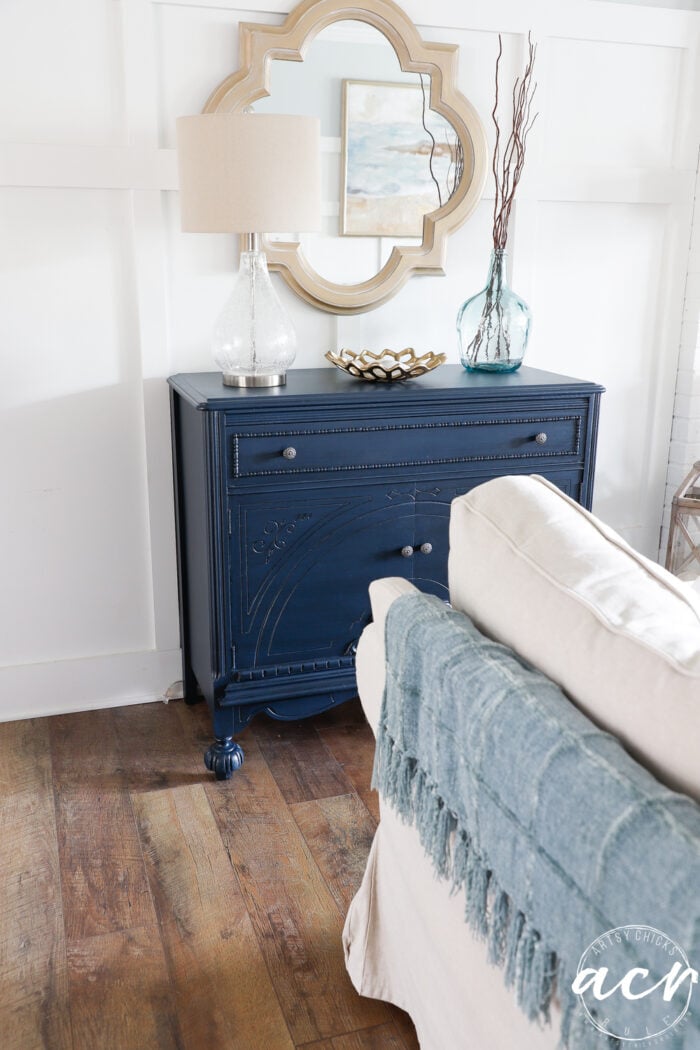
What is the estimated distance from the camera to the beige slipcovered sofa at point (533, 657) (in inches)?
35.2

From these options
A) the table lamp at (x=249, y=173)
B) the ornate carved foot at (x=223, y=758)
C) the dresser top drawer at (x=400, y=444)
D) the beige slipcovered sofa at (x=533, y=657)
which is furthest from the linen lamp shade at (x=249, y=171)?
the ornate carved foot at (x=223, y=758)

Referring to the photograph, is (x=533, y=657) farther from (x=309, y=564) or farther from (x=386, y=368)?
(x=386, y=368)

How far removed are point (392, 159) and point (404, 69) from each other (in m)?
0.23

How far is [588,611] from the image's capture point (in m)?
0.99

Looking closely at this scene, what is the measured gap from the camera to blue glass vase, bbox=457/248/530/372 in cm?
252

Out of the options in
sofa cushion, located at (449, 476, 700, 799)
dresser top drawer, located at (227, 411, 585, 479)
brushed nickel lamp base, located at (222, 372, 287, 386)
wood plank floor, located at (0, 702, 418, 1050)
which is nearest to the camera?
sofa cushion, located at (449, 476, 700, 799)

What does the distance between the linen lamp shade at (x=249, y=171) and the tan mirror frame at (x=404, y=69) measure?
380mm

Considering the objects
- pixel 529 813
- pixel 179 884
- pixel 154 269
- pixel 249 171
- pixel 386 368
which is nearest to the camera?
pixel 529 813

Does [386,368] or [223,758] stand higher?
[386,368]

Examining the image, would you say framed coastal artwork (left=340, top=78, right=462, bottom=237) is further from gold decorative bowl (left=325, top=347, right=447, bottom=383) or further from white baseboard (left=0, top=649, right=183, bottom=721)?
white baseboard (left=0, top=649, right=183, bottom=721)
